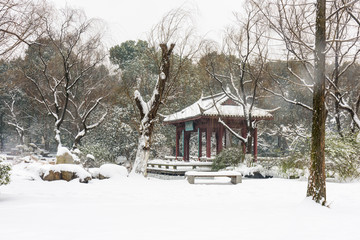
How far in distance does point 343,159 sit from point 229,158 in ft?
17.8

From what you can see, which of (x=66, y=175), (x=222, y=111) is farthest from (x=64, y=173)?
(x=222, y=111)

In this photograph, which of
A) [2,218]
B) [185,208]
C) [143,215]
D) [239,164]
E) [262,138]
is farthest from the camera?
[262,138]

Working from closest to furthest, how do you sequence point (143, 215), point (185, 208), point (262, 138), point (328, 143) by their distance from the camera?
point (143, 215) → point (185, 208) → point (328, 143) → point (262, 138)

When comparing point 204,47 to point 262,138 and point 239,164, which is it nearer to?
point 239,164

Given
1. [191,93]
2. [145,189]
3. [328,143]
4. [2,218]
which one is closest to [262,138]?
[191,93]

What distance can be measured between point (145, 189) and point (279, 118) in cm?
2484

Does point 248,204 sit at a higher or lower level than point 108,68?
lower

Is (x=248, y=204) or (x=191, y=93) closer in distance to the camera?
(x=248, y=204)

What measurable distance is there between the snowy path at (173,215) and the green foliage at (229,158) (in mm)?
6092

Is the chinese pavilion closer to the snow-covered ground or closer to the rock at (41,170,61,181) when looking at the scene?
the snow-covered ground

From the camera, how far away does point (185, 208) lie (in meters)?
7.17

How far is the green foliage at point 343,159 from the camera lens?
12.4 metres

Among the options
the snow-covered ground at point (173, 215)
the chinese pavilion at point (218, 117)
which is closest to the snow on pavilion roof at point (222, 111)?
the chinese pavilion at point (218, 117)

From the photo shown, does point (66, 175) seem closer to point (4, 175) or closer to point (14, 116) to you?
point (4, 175)
